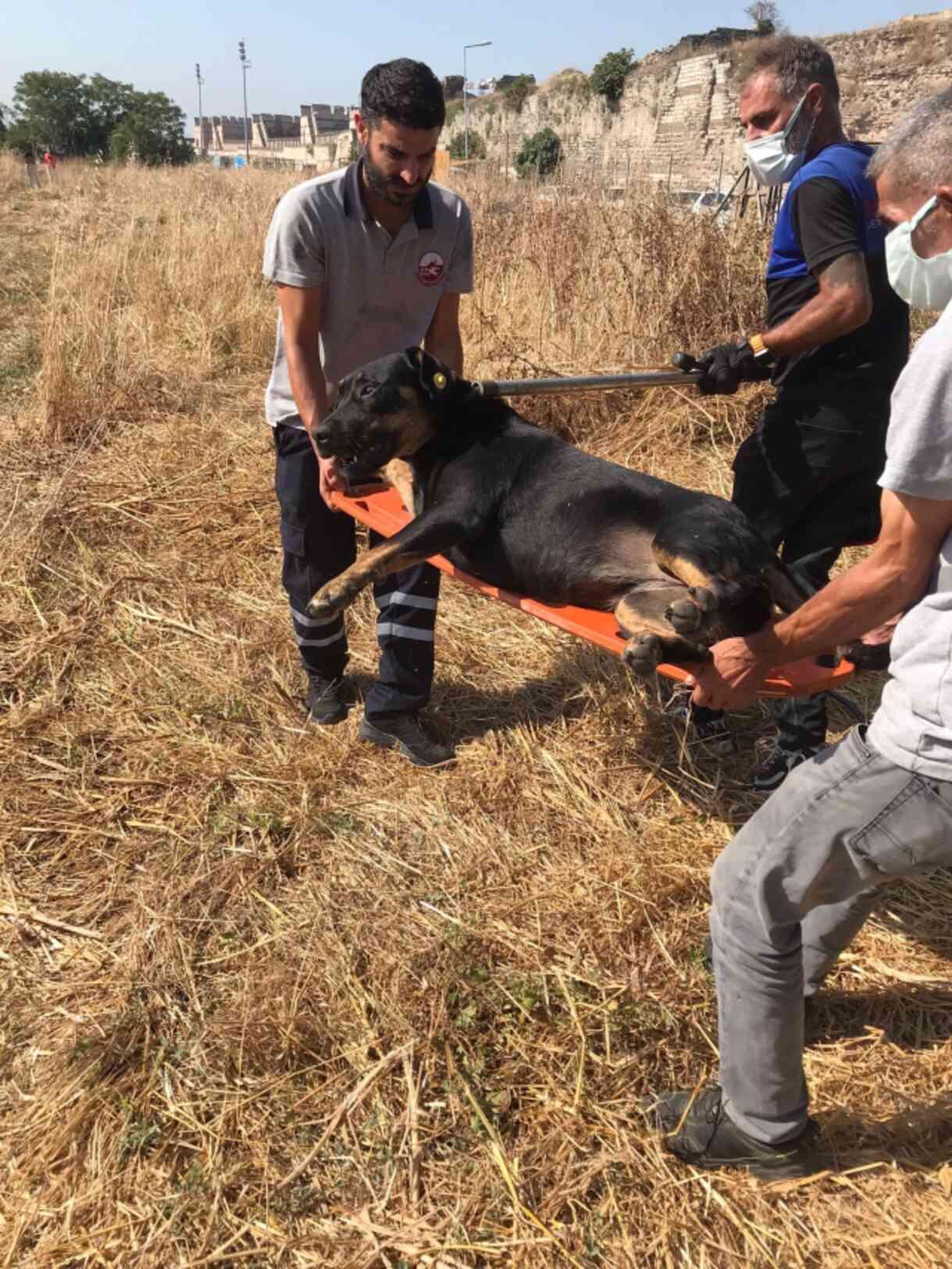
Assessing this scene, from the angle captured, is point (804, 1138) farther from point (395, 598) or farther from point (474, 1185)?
point (395, 598)

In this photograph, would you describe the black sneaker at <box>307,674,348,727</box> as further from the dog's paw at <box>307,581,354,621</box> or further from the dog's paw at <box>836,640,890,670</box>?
the dog's paw at <box>836,640,890,670</box>

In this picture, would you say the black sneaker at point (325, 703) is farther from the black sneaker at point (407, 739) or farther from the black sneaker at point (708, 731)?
the black sneaker at point (708, 731)

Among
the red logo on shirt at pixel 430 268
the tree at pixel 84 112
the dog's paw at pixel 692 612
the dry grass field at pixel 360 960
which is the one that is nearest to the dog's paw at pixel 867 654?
the dog's paw at pixel 692 612

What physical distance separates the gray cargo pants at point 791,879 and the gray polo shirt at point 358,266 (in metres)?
2.53

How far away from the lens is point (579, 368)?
6.70 m

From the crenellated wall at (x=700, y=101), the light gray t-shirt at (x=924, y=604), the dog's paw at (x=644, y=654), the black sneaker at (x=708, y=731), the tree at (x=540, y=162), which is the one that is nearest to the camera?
the light gray t-shirt at (x=924, y=604)

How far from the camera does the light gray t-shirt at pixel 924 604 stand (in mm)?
1422

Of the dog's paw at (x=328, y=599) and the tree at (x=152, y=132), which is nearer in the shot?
the dog's paw at (x=328, y=599)

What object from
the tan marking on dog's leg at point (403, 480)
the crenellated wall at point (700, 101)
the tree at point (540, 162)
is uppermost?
the crenellated wall at point (700, 101)

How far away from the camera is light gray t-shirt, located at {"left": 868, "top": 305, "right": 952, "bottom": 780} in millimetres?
1422

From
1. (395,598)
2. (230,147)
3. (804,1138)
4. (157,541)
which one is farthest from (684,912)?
(230,147)

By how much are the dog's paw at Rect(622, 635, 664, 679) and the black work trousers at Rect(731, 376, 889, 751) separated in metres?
0.85

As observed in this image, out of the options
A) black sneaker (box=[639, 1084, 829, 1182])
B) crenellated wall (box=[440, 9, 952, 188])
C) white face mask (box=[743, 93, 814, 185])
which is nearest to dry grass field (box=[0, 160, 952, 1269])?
black sneaker (box=[639, 1084, 829, 1182])

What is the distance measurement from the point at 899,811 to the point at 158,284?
9.30 meters
